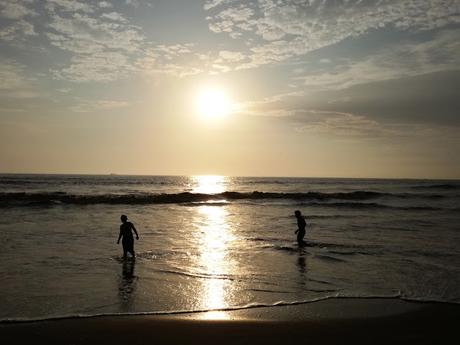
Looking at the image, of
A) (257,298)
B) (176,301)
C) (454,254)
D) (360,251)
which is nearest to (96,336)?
(176,301)

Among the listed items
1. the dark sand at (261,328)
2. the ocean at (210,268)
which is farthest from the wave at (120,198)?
the dark sand at (261,328)

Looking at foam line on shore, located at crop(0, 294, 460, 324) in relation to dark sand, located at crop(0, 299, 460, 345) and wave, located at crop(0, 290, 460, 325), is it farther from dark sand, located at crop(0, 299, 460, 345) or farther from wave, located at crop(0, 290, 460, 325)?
dark sand, located at crop(0, 299, 460, 345)

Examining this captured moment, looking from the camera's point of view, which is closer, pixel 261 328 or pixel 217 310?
pixel 261 328

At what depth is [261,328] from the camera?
6.77 metres

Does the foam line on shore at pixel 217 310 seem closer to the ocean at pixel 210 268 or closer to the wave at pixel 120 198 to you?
the ocean at pixel 210 268

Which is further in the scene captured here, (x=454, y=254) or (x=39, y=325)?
(x=454, y=254)

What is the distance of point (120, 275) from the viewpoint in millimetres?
10719

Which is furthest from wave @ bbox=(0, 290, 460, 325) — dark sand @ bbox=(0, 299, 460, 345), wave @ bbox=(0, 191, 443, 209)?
wave @ bbox=(0, 191, 443, 209)

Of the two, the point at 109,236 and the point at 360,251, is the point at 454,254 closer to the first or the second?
the point at 360,251

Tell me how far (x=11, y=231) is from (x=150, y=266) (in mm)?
10054

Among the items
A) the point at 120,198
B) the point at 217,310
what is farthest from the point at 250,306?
the point at 120,198

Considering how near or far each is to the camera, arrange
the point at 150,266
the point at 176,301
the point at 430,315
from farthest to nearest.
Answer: the point at 150,266
the point at 176,301
the point at 430,315

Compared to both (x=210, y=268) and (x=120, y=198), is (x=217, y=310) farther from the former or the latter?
(x=120, y=198)

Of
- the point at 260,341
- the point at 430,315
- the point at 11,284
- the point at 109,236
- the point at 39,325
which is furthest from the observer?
the point at 109,236
